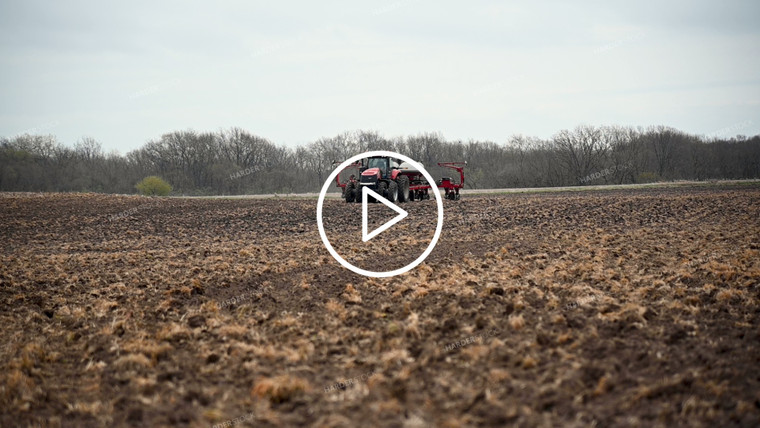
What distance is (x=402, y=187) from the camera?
25172 mm

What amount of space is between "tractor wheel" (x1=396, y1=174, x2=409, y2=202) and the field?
985cm

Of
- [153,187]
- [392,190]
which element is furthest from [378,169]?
[153,187]

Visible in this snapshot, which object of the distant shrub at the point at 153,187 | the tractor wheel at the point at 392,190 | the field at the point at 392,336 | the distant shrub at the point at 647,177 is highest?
the distant shrub at the point at 153,187

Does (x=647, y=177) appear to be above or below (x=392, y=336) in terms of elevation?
above

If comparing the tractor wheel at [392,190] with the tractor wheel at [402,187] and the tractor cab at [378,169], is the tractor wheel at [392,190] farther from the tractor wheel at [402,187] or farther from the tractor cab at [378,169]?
the tractor wheel at [402,187]

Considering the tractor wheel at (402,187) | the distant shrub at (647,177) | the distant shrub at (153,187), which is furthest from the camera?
the distant shrub at (647,177)

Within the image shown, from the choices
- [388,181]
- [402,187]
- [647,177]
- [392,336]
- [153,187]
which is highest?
[153,187]

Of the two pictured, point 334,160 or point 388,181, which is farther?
point 334,160

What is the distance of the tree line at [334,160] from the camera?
61312 mm

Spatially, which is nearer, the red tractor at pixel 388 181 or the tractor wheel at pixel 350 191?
the red tractor at pixel 388 181

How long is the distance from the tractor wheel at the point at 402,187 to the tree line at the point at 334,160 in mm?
33482

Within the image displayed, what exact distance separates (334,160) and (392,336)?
2331 inches

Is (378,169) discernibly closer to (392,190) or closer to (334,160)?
(392,190)

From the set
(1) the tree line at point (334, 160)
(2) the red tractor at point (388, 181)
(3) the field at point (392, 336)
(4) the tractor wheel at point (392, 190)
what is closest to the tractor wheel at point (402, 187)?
(2) the red tractor at point (388, 181)
